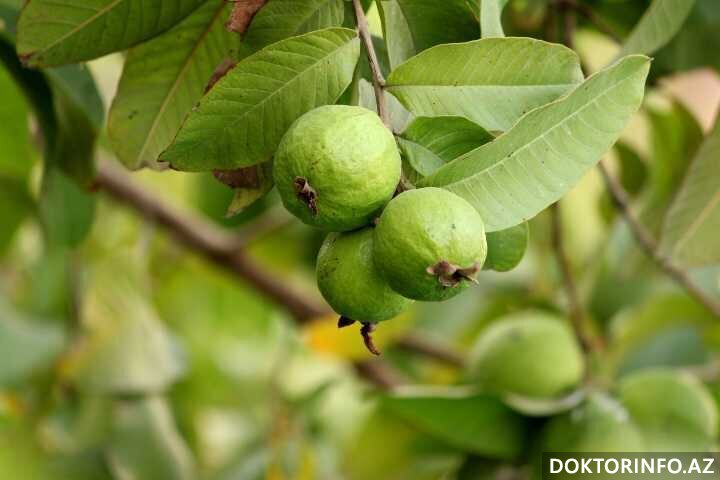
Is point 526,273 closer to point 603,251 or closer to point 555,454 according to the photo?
point 603,251

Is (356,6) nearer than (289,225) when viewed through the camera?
Yes

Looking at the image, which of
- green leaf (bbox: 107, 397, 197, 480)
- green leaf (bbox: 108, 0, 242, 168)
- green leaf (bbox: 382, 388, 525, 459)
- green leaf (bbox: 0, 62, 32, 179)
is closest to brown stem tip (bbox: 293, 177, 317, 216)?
green leaf (bbox: 108, 0, 242, 168)

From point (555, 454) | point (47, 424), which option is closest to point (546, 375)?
point (555, 454)

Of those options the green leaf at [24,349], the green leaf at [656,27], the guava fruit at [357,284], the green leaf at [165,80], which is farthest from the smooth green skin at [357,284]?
the green leaf at [24,349]

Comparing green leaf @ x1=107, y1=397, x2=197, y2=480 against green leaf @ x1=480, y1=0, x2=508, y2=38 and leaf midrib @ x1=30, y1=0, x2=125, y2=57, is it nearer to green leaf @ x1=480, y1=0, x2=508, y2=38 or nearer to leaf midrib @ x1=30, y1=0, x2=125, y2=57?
leaf midrib @ x1=30, y1=0, x2=125, y2=57

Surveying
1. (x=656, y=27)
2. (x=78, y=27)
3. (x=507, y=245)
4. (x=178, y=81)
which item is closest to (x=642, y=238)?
(x=656, y=27)

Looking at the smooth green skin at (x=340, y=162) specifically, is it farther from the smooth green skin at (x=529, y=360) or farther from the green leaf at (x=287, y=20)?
the smooth green skin at (x=529, y=360)
